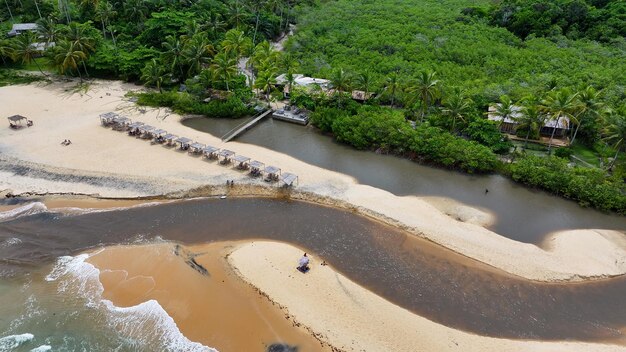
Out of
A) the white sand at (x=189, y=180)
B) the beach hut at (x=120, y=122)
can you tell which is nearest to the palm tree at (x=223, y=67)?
the white sand at (x=189, y=180)

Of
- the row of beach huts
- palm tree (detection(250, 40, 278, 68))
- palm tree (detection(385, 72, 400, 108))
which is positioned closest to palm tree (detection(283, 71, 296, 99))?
palm tree (detection(250, 40, 278, 68))

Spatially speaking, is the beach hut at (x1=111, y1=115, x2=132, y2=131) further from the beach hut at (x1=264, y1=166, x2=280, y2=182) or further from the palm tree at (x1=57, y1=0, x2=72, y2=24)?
the palm tree at (x1=57, y1=0, x2=72, y2=24)

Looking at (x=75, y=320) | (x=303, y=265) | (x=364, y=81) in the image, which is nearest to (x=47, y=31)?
(x=364, y=81)

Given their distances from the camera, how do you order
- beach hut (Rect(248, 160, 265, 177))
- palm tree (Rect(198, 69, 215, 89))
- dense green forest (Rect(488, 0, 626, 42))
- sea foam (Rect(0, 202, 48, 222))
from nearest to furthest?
sea foam (Rect(0, 202, 48, 222)) < beach hut (Rect(248, 160, 265, 177)) < palm tree (Rect(198, 69, 215, 89)) < dense green forest (Rect(488, 0, 626, 42))

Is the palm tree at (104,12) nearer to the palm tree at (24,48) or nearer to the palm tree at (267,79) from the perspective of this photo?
the palm tree at (24,48)

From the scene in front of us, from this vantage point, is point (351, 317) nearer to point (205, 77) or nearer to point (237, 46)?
point (205, 77)
